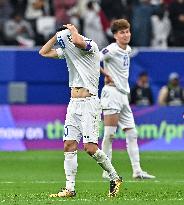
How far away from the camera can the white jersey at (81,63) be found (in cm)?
1298

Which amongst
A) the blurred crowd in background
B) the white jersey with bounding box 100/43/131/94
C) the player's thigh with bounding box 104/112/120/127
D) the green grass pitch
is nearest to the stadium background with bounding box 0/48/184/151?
the green grass pitch

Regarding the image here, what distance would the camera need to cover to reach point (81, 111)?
12977mm

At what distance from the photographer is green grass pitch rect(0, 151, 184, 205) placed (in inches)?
484

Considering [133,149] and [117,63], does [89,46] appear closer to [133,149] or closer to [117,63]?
[117,63]

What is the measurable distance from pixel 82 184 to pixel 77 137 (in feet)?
6.69

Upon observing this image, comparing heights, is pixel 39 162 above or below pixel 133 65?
below

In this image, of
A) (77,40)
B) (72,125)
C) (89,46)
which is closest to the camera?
(77,40)

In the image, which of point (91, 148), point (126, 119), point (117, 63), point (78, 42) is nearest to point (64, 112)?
point (126, 119)

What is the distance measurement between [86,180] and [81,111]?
2.98 m

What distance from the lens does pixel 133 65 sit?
81.8ft

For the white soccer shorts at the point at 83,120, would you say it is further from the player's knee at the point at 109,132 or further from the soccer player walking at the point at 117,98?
the player's knee at the point at 109,132

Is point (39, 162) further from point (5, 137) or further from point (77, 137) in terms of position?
point (77, 137)

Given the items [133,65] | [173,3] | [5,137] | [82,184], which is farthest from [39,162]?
[173,3]

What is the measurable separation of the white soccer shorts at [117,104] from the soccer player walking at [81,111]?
11.3ft
